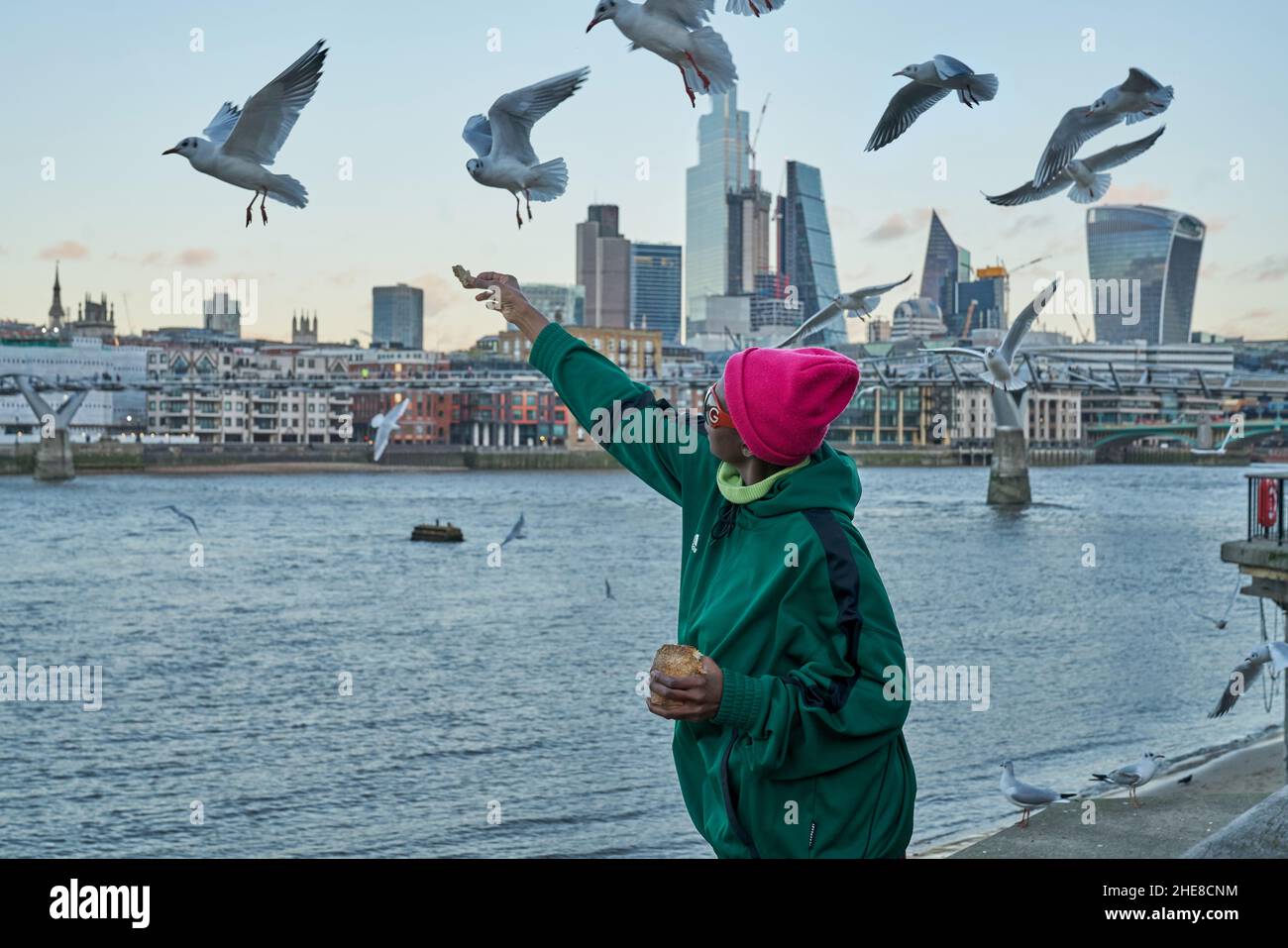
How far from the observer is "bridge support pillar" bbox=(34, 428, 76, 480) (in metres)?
73.7

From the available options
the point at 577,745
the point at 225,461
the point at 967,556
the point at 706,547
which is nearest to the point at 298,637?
the point at 577,745

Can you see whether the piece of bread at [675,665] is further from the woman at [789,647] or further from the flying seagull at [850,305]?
the flying seagull at [850,305]

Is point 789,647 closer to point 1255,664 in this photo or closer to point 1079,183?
point 1079,183

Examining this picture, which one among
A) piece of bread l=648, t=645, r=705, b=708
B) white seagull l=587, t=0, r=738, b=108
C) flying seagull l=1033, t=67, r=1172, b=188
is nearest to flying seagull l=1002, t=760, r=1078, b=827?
flying seagull l=1033, t=67, r=1172, b=188

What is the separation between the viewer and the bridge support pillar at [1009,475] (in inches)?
2372

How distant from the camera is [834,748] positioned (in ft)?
5.94

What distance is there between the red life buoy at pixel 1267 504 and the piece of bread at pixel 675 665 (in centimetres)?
979

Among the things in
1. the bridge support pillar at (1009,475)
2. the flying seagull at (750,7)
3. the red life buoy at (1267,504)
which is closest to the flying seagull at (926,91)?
the flying seagull at (750,7)

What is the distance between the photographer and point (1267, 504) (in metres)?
10.9

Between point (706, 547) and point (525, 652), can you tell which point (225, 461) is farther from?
point (706, 547)

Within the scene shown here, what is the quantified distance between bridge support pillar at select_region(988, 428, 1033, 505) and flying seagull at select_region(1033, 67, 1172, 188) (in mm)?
58092

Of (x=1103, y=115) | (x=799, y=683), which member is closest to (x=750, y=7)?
(x=799, y=683)

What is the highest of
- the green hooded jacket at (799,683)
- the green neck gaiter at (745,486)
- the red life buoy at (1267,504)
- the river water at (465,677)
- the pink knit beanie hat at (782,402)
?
the pink knit beanie hat at (782,402)

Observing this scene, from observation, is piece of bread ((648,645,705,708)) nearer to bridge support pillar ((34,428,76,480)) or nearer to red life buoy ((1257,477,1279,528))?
red life buoy ((1257,477,1279,528))
